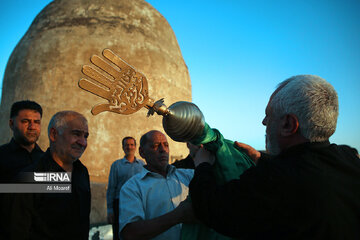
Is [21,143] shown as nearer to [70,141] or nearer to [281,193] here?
[70,141]

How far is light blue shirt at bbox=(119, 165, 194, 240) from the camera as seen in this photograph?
188cm

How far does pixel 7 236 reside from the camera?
5.48 feet

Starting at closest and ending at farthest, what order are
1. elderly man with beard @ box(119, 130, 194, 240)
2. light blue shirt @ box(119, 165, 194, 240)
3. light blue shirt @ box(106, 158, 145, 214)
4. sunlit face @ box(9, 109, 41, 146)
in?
elderly man with beard @ box(119, 130, 194, 240), light blue shirt @ box(119, 165, 194, 240), sunlit face @ box(9, 109, 41, 146), light blue shirt @ box(106, 158, 145, 214)

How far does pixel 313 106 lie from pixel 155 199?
56.3 inches

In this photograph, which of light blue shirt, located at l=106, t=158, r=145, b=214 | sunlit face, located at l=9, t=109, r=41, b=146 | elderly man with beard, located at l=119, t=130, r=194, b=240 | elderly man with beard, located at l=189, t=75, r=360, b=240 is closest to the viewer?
elderly man with beard, located at l=189, t=75, r=360, b=240

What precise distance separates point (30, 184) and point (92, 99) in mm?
6325

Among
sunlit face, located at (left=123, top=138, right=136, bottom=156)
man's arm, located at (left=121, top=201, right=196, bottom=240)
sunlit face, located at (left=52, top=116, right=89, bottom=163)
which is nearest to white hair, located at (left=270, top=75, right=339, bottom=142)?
man's arm, located at (left=121, top=201, right=196, bottom=240)

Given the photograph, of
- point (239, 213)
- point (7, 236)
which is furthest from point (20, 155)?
point (239, 213)

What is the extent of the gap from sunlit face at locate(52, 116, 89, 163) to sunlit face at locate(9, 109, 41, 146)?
0.86 metres

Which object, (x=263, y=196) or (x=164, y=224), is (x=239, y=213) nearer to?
(x=263, y=196)

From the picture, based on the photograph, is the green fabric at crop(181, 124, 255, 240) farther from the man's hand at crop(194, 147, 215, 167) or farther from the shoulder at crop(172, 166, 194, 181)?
the shoulder at crop(172, 166, 194, 181)

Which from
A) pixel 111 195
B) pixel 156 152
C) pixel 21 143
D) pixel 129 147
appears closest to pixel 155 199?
pixel 156 152

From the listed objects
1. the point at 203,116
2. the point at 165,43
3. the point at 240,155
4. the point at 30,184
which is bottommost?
the point at 30,184

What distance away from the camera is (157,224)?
164cm
